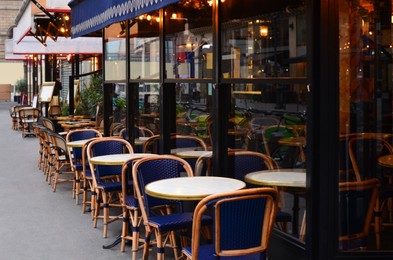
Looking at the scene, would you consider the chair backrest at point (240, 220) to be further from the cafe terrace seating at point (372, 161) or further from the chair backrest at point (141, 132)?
the chair backrest at point (141, 132)

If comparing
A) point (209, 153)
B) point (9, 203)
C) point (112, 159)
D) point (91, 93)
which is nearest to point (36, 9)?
point (91, 93)

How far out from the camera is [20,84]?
139 ft

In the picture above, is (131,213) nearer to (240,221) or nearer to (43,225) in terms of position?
(43,225)

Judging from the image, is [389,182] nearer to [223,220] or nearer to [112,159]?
[223,220]

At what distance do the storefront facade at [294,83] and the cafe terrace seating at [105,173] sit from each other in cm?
96

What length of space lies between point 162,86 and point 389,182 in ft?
9.78

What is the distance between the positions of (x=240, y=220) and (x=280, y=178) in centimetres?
121

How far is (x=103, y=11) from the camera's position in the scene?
7.20 metres

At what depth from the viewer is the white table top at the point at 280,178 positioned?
4.90 m

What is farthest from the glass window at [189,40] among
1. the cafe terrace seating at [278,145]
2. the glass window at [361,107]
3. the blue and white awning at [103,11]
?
the glass window at [361,107]

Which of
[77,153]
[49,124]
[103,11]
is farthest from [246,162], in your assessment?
[49,124]

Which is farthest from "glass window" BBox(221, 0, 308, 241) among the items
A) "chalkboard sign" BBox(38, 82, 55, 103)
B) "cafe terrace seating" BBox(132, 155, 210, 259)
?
"chalkboard sign" BBox(38, 82, 55, 103)

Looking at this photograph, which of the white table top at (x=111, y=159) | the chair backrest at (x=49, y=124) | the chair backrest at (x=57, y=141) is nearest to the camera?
the white table top at (x=111, y=159)

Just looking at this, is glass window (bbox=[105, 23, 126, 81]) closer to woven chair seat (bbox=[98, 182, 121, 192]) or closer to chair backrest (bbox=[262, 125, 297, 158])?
woven chair seat (bbox=[98, 182, 121, 192])
